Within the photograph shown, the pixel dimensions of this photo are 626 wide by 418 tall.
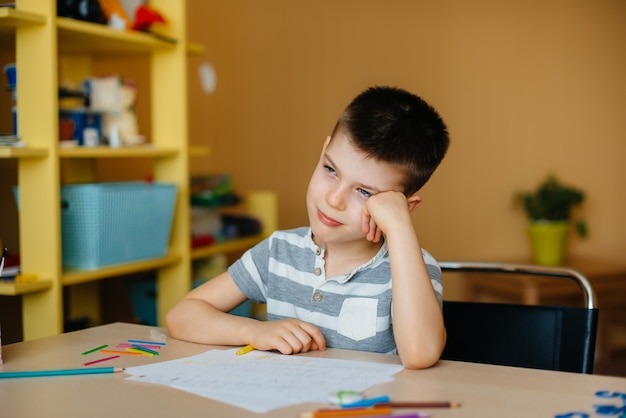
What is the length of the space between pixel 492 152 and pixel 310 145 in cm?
96

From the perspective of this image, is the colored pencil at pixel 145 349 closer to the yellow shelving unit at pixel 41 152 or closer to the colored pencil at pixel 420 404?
the colored pencil at pixel 420 404

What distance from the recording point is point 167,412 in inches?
32.7

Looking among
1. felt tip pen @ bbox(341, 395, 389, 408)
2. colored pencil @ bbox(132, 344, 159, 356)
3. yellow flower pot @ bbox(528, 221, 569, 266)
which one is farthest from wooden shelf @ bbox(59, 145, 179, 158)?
yellow flower pot @ bbox(528, 221, 569, 266)

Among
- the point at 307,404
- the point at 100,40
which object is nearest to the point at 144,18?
the point at 100,40

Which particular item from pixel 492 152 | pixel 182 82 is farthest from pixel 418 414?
pixel 492 152

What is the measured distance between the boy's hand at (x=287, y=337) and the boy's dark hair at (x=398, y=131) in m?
0.29

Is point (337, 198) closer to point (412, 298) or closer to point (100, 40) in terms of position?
point (412, 298)

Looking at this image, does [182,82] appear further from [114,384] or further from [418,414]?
[418,414]

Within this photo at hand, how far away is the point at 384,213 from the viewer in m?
1.14

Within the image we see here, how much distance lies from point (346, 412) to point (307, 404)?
57mm

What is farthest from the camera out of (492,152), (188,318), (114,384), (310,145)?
(492,152)

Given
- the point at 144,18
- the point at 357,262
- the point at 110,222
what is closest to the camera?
the point at 357,262

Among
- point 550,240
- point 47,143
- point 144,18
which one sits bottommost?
point 550,240

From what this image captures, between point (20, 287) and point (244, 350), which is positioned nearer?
point (244, 350)
